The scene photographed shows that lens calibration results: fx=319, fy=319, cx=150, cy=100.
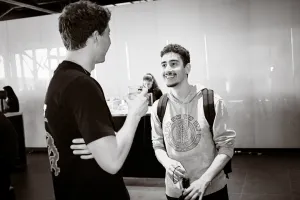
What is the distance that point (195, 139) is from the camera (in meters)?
1.60

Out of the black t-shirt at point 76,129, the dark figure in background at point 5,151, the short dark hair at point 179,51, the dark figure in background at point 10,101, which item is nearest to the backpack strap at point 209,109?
the short dark hair at point 179,51

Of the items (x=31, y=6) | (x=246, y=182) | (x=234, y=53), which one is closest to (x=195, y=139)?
(x=246, y=182)

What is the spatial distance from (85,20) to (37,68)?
19.8ft

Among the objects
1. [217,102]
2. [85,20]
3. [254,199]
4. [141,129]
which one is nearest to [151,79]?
[141,129]

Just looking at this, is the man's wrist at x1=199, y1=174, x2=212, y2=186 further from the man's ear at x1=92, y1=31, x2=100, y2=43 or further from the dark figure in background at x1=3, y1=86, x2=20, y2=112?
the dark figure in background at x1=3, y1=86, x2=20, y2=112

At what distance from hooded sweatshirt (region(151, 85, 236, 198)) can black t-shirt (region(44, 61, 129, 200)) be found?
0.51m

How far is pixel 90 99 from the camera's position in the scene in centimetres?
101

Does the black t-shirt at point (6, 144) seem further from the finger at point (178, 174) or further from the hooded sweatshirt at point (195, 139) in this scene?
the finger at point (178, 174)

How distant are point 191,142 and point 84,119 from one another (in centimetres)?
74

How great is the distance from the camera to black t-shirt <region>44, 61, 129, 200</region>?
3.32 feet

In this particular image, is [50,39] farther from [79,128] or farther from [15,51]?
[79,128]

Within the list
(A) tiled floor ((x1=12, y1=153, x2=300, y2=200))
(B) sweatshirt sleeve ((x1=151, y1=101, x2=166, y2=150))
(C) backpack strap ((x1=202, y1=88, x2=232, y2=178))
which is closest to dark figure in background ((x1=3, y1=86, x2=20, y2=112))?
(A) tiled floor ((x1=12, y1=153, x2=300, y2=200))

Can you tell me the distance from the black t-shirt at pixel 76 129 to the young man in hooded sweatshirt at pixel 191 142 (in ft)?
1.51

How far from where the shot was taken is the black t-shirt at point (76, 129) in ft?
3.32
